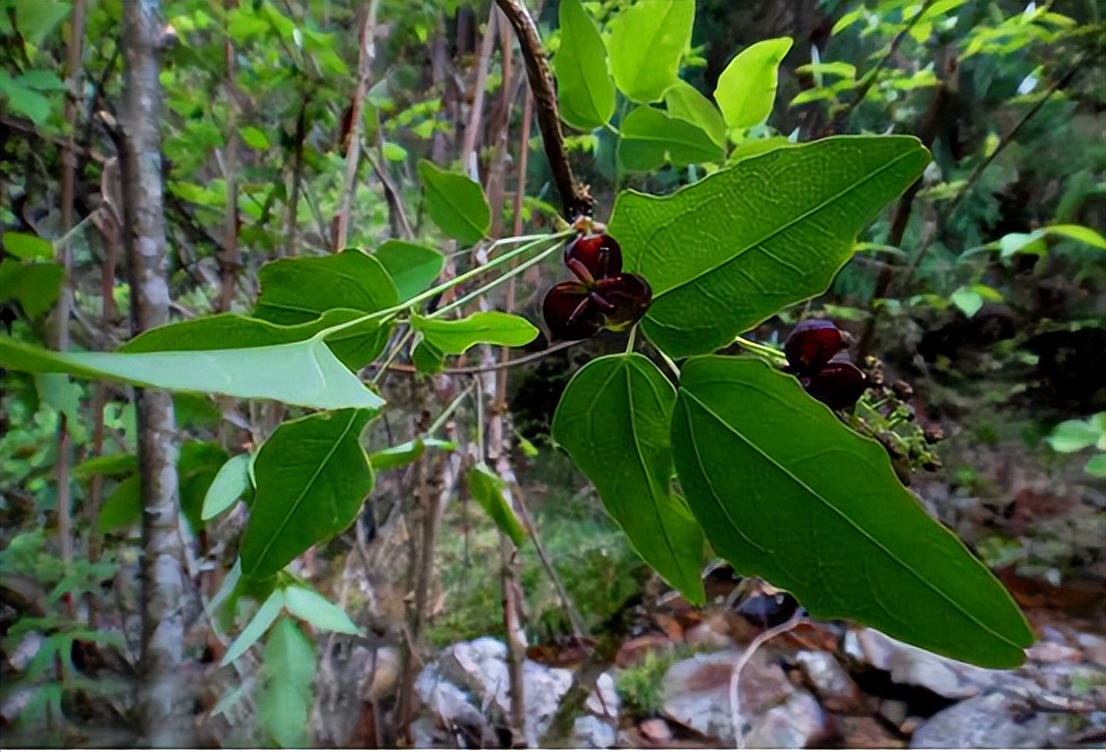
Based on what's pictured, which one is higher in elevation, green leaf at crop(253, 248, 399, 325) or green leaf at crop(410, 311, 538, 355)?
green leaf at crop(253, 248, 399, 325)

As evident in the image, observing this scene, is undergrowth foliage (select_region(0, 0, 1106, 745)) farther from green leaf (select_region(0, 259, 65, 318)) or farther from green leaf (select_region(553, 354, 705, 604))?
green leaf (select_region(0, 259, 65, 318))

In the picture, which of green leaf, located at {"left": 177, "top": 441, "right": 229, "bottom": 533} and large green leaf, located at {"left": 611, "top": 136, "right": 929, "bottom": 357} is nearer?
large green leaf, located at {"left": 611, "top": 136, "right": 929, "bottom": 357}

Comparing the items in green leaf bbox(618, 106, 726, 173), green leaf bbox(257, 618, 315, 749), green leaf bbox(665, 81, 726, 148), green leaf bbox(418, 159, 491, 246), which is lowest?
green leaf bbox(257, 618, 315, 749)

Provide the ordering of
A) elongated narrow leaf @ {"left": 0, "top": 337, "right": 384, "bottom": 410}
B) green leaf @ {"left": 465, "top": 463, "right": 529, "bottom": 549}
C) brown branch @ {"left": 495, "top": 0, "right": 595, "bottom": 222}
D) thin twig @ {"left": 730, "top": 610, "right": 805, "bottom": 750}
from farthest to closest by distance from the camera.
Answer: thin twig @ {"left": 730, "top": 610, "right": 805, "bottom": 750} < green leaf @ {"left": 465, "top": 463, "right": 529, "bottom": 549} < brown branch @ {"left": 495, "top": 0, "right": 595, "bottom": 222} < elongated narrow leaf @ {"left": 0, "top": 337, "right": 384, "bottom": 410}

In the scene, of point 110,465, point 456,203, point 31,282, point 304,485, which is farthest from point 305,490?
point 31,282

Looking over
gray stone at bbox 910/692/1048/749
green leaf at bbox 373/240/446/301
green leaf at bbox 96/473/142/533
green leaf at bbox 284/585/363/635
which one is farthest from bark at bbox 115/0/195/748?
gray stone at bbox 910/692/1048/749

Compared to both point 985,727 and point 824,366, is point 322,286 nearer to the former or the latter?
point 824,366

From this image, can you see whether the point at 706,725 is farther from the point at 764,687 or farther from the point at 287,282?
the point at 287,282
